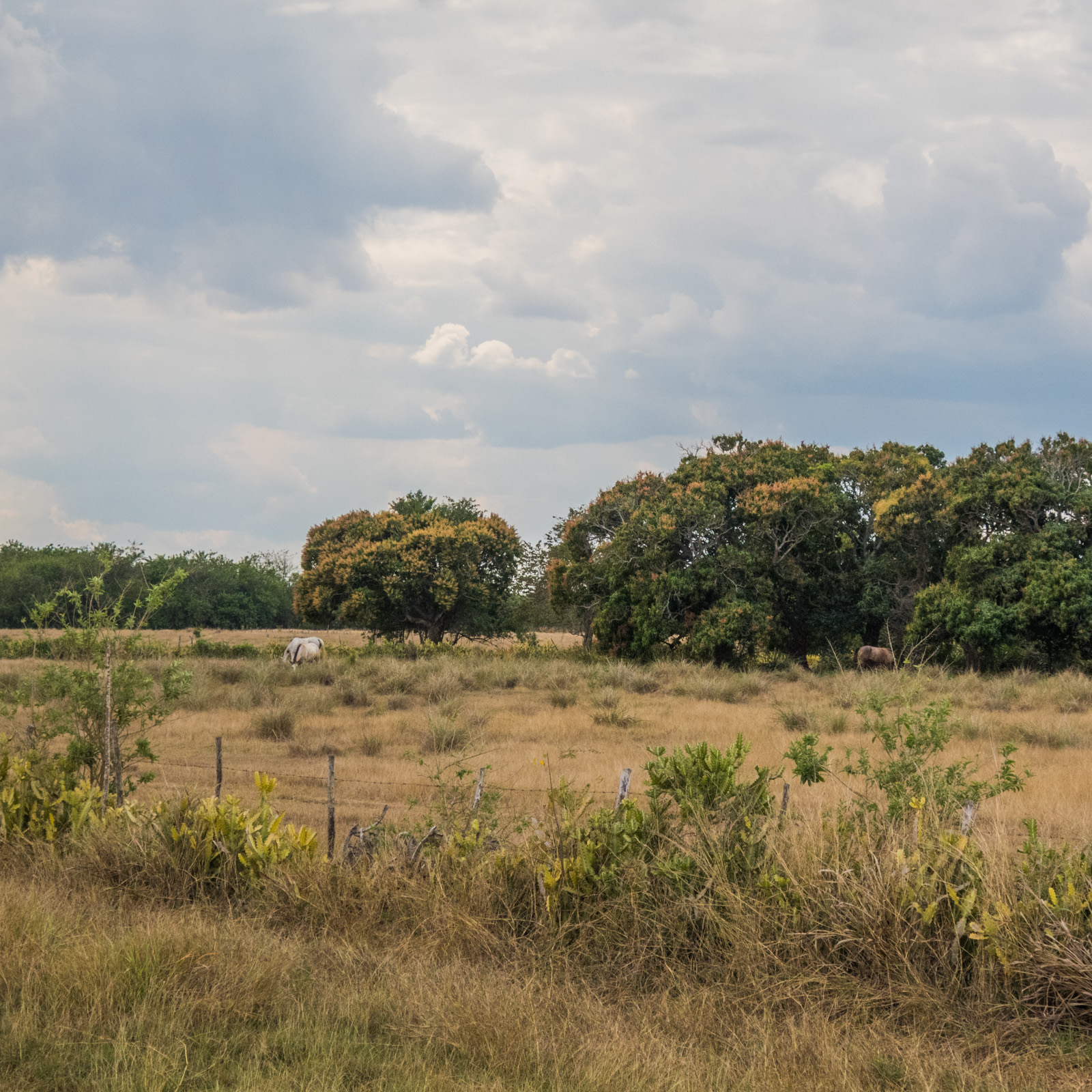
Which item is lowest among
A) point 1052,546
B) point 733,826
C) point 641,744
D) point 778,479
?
point 641,744

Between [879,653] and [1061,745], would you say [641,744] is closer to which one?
[1061,745]

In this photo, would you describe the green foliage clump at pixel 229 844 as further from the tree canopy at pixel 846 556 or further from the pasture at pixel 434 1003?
the tree canopy at pixel 846 556

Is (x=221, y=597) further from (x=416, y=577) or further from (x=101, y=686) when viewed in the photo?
(x=101, y=686)

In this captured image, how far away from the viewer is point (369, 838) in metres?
7.36

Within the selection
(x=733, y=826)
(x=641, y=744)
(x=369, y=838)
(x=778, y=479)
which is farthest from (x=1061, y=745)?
(x=778, y=479)

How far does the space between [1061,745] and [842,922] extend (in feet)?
42.2

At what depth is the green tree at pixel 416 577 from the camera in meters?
41.4

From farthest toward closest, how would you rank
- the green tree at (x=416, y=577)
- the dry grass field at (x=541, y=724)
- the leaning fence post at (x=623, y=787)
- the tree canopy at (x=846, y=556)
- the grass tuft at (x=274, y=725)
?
the green tree at (x=416, y=577), the tree canopy at (x=846, y=556), the grass tuft at (x=274, y=725), the dry grass field at (x=541, y=724), the leaning fence post at (x=623, y=787)

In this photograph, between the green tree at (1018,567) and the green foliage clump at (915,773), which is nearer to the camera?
the green foliage clump at (915,773)

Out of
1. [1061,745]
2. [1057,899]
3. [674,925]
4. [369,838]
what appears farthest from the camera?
[1061,745]

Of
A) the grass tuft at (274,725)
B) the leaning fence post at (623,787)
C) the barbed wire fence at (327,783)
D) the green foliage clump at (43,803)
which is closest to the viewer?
the leaning fence post at (623,787)

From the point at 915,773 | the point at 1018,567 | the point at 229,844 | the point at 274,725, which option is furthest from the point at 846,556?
the point at 229,844

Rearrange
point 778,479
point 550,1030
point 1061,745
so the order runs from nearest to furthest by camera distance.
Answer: point 550,1030
point 1061,745
point 778,479

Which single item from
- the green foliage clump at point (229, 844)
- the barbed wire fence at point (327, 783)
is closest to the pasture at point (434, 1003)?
the green foliage clump at point (229, 844)
